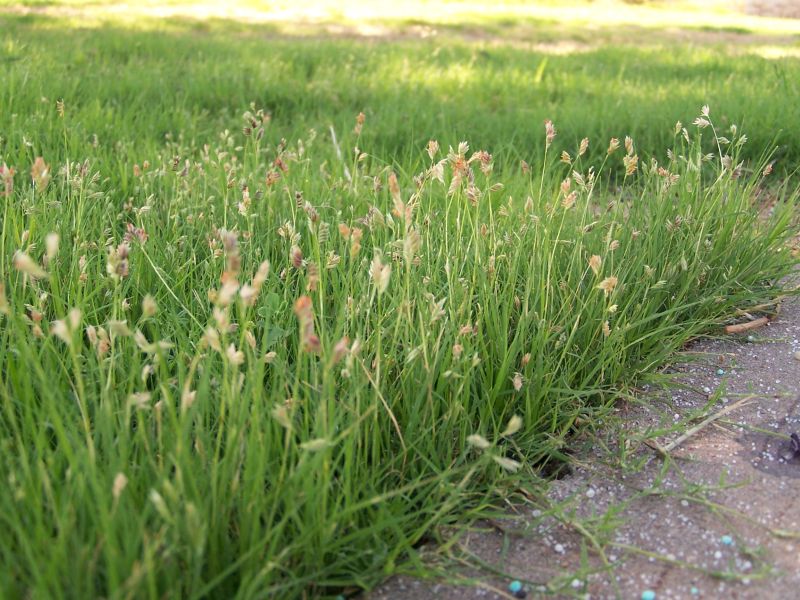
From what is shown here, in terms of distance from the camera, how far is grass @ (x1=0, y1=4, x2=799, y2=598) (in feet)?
4.52

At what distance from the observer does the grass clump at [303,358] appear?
4.43 ft

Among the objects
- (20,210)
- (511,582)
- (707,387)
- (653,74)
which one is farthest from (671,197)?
(653,74)

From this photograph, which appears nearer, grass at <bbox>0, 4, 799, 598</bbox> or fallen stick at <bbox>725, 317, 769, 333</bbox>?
grass at <bbox>0, 4, 799, 598</bbox>

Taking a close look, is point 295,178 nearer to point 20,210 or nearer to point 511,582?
point 20,210

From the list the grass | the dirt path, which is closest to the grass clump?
the grass

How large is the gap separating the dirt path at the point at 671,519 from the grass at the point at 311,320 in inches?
4.2

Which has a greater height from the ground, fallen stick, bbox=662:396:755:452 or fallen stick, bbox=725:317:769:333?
fallen stick, bbox=725:317:769:333

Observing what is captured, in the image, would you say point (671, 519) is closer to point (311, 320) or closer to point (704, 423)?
point (704, 423)

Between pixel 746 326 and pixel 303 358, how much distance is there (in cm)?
149

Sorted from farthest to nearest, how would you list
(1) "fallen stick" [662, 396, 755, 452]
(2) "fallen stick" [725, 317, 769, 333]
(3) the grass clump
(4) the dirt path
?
(2) "fallen stick" [725, 317, 769, 333], (1) "fallen stick" [662, 396, 755, 452], (4) the dirt path, (3) the grass clump

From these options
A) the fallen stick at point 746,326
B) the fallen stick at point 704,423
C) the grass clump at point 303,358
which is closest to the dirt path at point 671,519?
the fallen stick at point 704,423

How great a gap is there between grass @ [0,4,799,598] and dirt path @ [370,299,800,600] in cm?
11

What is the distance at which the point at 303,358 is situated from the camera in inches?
70.3

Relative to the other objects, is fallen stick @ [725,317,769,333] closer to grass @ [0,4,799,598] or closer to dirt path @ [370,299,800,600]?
grass @ [0,4,799,598]
